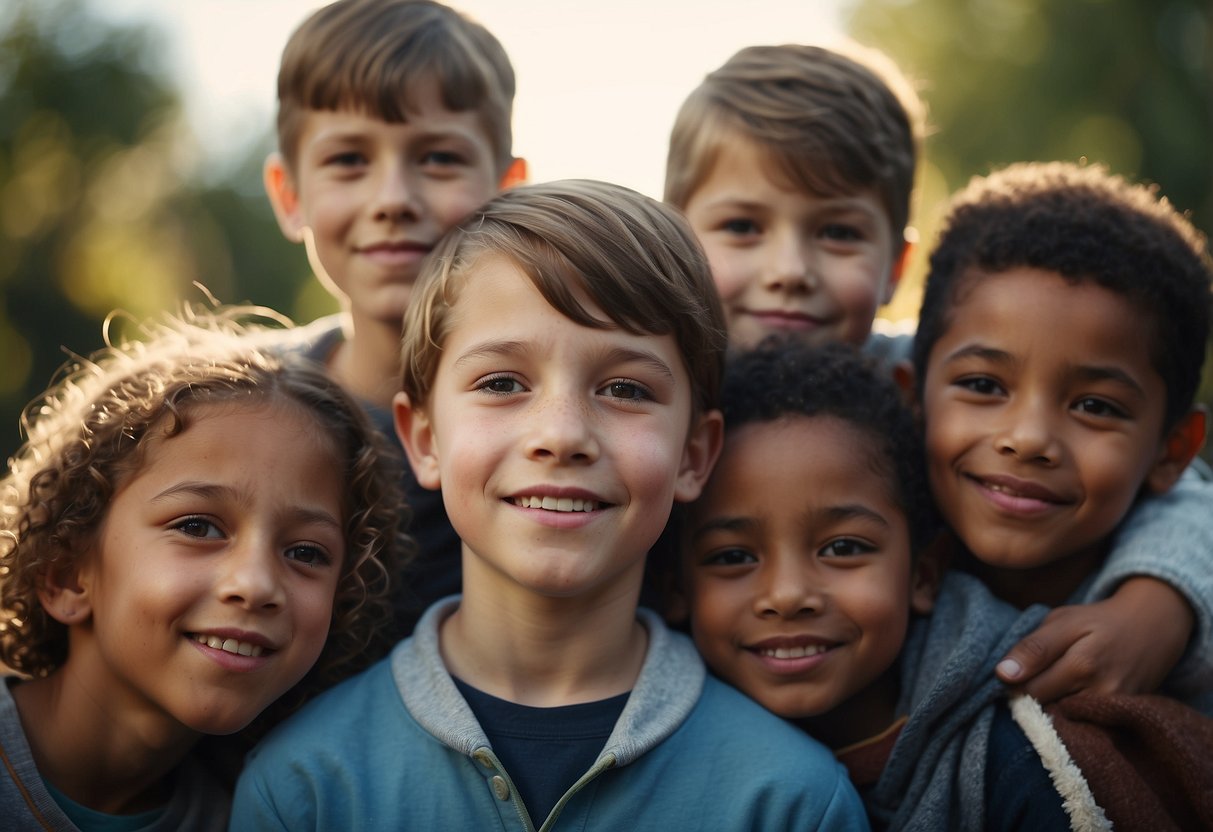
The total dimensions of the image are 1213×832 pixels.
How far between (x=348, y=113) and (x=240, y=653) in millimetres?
1720

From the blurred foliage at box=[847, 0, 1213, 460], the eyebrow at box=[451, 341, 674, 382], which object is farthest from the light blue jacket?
the blurred foliage at box=[847, 0, 1213, 460]

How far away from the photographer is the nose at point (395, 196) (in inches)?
132

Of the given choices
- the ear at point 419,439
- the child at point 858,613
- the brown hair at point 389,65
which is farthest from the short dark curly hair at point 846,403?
the brown hair at point 389,65

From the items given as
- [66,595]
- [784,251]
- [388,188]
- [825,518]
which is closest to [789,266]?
[784,251]

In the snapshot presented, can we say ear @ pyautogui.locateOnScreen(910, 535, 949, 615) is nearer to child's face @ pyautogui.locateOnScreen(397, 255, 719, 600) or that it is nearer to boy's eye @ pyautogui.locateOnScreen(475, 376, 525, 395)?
child's face @ pyautogui.locateOnScreen(397, 255, 719, 600)

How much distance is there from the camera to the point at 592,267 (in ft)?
7.81

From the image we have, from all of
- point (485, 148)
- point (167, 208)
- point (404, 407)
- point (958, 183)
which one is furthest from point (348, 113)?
point (167, 208)

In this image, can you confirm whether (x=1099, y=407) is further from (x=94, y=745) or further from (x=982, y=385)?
(x=94, y=745)

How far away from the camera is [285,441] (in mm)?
2541

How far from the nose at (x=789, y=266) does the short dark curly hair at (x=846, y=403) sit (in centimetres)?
44

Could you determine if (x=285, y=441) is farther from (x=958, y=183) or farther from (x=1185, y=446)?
(x=958, y=183)

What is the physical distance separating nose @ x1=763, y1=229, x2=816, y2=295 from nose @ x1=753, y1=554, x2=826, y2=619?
1.00m

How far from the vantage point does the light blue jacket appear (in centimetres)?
229

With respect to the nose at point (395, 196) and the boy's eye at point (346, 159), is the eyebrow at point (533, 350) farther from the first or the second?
the boy's eye at point (346, 159)
